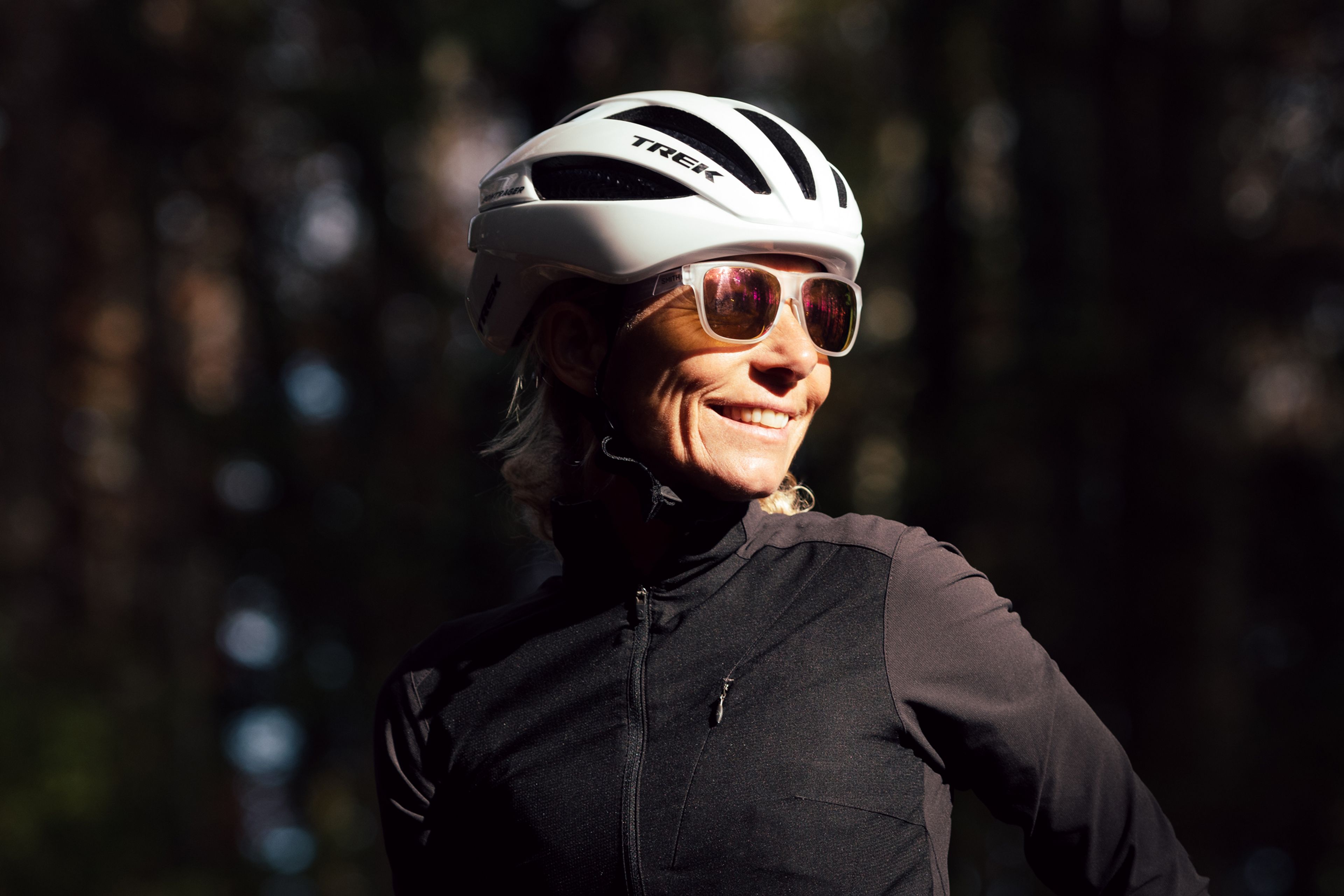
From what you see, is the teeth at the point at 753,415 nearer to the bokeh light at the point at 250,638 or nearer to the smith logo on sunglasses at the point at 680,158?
the smith logo on sunglasses at the point at 680,158

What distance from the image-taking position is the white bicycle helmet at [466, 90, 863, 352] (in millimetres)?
2076

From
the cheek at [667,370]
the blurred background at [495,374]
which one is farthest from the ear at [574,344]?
the blurred background at [495,374]

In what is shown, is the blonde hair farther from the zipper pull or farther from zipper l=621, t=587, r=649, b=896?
the zipper pull

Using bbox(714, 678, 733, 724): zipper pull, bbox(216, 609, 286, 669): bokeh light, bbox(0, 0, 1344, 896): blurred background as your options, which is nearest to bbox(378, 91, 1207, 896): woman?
bbox(714, 678, 733, 724): zipper pull

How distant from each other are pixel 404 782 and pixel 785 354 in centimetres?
93

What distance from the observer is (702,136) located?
2262 mm

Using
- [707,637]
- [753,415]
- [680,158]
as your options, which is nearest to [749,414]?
[753,415]

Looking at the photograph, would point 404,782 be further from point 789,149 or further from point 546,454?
point 789,149

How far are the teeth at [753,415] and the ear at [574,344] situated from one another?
0.29m

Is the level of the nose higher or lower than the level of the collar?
higher

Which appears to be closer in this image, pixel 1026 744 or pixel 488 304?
pixel 1026 744

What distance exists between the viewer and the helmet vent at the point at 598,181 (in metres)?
2.15

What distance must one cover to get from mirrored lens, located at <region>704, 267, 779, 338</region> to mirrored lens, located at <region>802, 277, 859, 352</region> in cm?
7

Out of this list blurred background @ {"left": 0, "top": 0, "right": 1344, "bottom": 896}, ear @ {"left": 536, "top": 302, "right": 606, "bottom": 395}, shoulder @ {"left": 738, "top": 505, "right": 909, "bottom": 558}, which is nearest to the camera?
shoulder @ {"left": 738, "top": 505, "right": 909, "bottom": 558}
